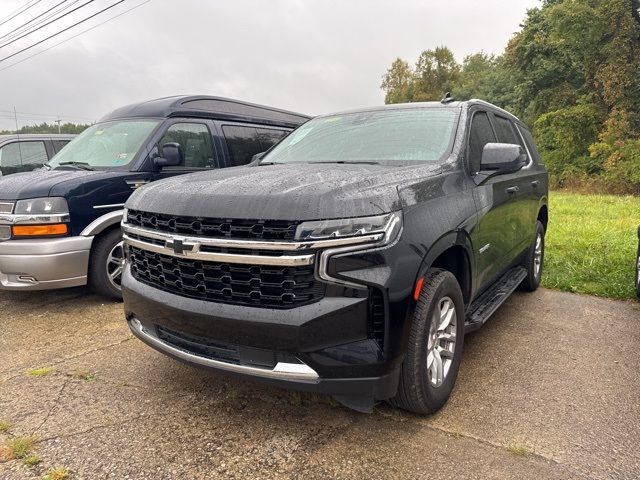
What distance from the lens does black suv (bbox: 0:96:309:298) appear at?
4.35 meters

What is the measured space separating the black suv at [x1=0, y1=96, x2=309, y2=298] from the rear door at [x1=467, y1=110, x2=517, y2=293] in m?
3.08

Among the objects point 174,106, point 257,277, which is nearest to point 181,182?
point 257,277

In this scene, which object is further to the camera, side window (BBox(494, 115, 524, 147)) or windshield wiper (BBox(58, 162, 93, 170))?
windshield wiper (BBox(58, 162, 93, 170))

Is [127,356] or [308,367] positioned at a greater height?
[308,367]

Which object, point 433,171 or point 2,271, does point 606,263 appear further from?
point 2,271

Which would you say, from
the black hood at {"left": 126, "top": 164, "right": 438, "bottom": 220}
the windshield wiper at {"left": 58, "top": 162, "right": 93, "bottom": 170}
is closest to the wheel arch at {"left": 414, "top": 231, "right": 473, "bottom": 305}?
the black hood at {"left": 126, "top": 164, "right": 438, "bottom": 220}

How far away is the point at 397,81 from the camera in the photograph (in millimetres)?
60125

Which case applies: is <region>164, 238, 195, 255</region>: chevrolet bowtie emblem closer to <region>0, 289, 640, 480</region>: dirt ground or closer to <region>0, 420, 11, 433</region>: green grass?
<region>0, 289, 640, 480</region>: dirt ground

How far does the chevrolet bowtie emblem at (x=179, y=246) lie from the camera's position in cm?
240

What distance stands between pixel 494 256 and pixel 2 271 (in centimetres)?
432

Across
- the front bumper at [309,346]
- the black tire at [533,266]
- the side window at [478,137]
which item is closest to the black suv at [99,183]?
the front bumper at [309,346]

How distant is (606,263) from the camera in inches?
248

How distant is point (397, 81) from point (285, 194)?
203 feet

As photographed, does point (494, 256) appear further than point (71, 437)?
Yes
